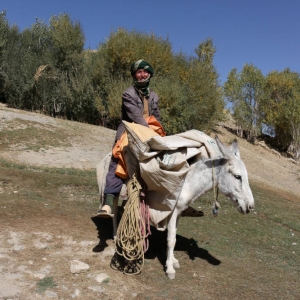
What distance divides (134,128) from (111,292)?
209cm

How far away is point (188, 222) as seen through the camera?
724 centimetres

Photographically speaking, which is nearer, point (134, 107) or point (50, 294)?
point (50, 294)

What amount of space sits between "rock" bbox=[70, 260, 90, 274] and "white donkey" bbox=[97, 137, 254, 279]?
1125 millimetres

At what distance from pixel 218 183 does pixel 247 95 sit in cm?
3921

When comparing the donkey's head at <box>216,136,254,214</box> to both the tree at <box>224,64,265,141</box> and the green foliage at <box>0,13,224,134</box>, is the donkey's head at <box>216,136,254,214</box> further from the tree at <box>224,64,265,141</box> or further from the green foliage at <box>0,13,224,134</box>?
the tree at <box>224,64,265,141</box>

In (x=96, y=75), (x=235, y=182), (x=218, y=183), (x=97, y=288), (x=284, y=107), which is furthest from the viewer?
(x=284, y=107)

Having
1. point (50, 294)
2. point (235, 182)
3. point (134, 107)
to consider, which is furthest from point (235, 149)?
point (50, 294)

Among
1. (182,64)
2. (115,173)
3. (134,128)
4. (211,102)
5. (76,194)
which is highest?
(182,64)

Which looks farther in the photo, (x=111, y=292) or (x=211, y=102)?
(x=211, y=102)

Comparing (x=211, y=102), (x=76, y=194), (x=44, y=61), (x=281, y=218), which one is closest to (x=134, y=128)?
(x=76, y=194)

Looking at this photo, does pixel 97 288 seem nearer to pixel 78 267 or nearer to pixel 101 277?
pixel 101 277

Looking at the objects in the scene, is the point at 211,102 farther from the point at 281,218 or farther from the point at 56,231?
the point at 56,231

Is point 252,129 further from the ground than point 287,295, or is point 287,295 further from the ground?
point 252,129

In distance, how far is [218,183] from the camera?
14.5 ft
